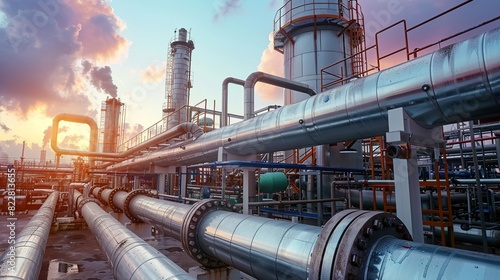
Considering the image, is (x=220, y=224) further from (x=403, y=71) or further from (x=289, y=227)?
(x=403, y=71)

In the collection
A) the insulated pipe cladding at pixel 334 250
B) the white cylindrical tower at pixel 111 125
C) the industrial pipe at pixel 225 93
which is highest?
the white cylindrical tower at pixel 111 125

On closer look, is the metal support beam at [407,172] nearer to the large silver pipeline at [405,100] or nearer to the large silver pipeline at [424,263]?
the large silver pipeline at [405,100]

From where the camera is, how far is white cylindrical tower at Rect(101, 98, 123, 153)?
25763 mm

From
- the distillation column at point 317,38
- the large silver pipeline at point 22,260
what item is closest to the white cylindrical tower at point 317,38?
the distillation column at point 317,38

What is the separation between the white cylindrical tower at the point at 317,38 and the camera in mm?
11172

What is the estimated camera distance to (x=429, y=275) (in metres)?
1.45

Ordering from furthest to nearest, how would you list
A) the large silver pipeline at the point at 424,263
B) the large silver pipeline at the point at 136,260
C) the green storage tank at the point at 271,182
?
the green storage tank at the point at 271,182, the large silver pipeline at the point at 136,260, the large silver pipeline at the point at 424,263

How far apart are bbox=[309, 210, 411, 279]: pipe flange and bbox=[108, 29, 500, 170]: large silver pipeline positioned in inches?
66.0

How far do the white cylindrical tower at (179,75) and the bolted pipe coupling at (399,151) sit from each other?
18423mm

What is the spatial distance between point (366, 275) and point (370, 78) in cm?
263

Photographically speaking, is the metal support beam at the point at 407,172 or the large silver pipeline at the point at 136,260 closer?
the large silver pipeline at the point at 136,260

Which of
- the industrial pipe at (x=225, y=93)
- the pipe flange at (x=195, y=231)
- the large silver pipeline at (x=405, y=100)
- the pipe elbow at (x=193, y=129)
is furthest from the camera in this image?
the industrial pipe at (x=225, y=93)

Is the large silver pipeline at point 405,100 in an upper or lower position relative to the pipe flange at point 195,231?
upper

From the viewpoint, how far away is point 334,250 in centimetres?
168
